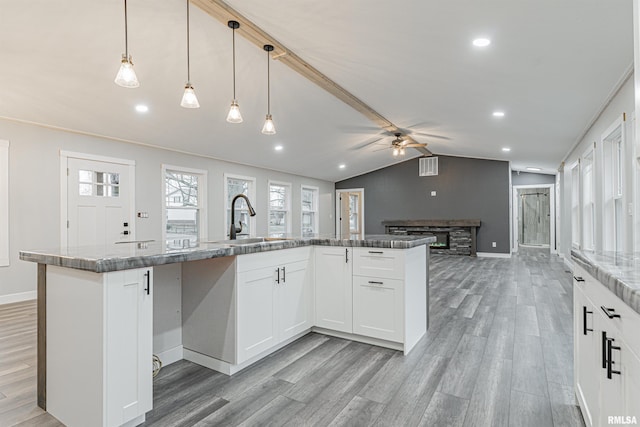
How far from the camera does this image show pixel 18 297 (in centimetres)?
446

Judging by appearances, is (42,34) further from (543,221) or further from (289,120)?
(543,221)

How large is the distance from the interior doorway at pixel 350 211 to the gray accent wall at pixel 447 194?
186 millimetres

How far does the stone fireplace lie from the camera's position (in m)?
9.28

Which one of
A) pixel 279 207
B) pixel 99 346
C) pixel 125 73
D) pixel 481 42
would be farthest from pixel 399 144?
pixel 99 346

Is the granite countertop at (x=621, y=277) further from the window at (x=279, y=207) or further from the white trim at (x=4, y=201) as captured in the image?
the window at (x=279, y=207)

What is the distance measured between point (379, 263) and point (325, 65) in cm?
236

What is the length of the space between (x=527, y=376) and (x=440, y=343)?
2.40 ft

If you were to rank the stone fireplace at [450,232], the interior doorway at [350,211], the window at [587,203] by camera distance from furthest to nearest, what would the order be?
1. the interior doorway at [350,211]
2. the stone fireplace at [450,232]
3. the window at [587,203]

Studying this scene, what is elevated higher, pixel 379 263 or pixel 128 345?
pixel 379 263

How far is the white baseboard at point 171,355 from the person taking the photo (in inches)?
95.7

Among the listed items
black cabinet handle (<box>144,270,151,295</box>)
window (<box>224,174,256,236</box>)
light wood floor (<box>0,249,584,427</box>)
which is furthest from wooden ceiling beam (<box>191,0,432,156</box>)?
window (<box>224,174,256,236</box>)

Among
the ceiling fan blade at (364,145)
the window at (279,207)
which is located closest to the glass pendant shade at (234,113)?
the ceiling fan blade at (364,145)

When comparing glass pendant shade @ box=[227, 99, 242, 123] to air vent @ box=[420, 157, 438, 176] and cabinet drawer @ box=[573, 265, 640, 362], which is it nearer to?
cabinet drawer @ box=[573, 265, 640, 362]

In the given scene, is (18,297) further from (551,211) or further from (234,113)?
(551,211)
